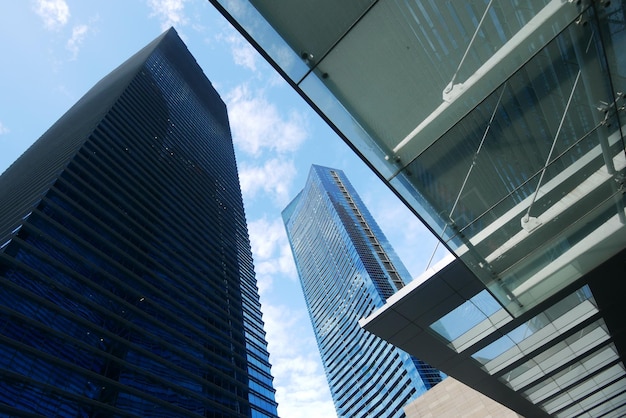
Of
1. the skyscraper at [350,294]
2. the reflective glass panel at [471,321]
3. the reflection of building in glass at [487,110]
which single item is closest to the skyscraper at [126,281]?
the reflective glass panel at [471,321]

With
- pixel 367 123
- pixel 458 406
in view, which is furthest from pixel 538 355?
pixel 458 406

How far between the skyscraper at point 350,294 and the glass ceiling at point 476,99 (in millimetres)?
94059

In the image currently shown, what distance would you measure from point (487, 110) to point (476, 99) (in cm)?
30

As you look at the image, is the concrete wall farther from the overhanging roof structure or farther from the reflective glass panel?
the reflective glass panel

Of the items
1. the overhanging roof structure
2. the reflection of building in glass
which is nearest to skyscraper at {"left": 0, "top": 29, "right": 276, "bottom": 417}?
the overhanging roof structure

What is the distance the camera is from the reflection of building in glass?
3.99 meters

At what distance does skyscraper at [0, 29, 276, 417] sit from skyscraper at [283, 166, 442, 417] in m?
43.7

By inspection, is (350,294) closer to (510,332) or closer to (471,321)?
(510,332)

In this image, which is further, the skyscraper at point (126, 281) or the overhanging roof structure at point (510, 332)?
the skyscraper at point (126, 281)

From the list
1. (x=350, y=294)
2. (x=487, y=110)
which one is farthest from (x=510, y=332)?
(x=350, y=294)

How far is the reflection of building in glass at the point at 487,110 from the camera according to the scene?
3.99 metres

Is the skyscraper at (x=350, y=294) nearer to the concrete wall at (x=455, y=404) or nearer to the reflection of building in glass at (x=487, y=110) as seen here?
the concrete wall at (x=455, y=404)

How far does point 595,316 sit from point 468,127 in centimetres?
771

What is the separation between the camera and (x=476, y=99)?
462 cm
